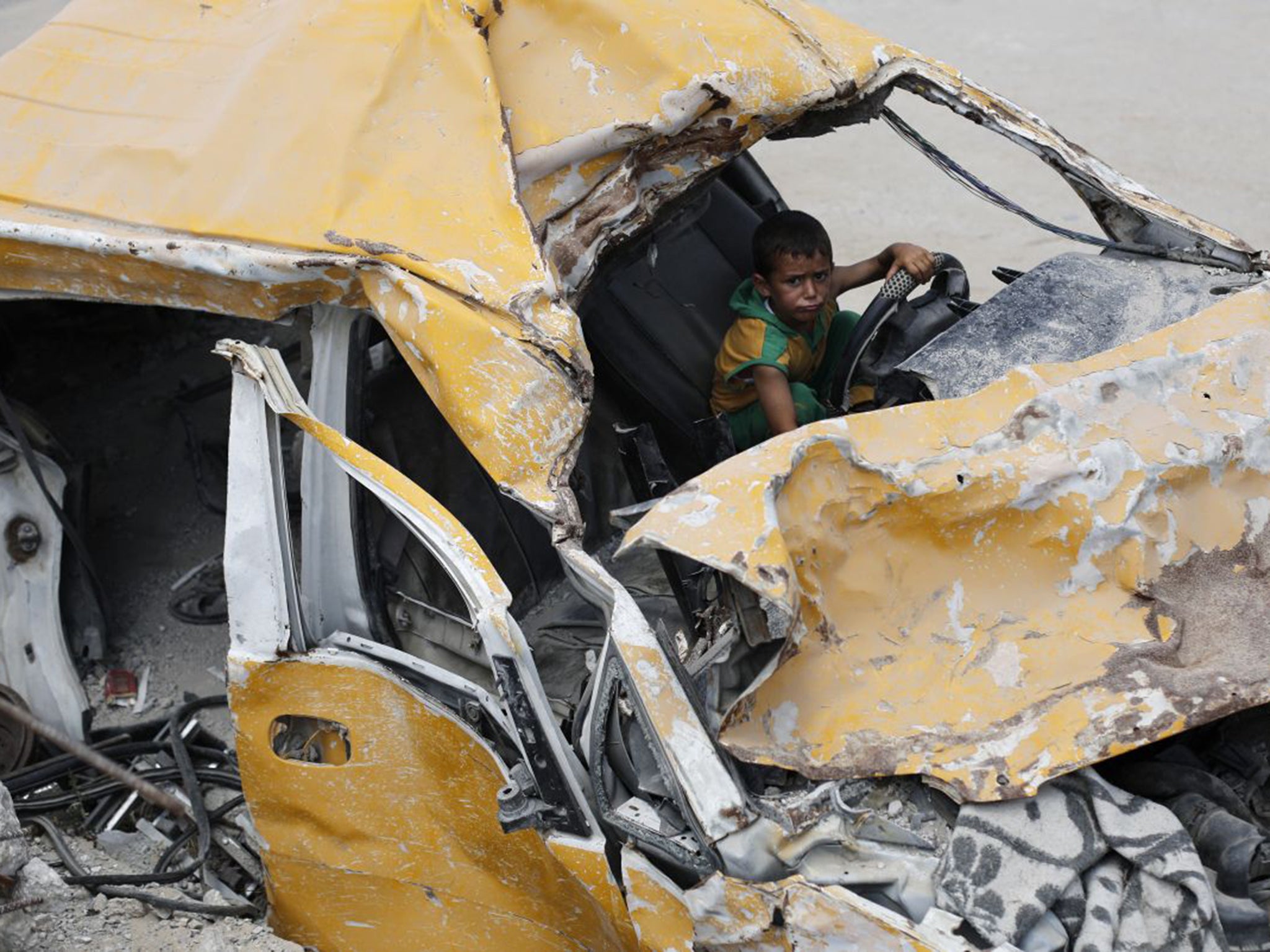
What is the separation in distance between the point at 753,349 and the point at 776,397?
0.17m

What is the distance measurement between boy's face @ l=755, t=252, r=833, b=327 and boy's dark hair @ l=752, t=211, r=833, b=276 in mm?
12

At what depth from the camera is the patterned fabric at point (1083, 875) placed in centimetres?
207

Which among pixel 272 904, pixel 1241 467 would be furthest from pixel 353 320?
pixel 1241 467

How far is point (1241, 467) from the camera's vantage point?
253 centimetres

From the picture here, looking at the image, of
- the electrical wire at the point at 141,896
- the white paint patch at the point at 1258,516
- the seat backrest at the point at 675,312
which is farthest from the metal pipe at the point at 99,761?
the white paint patch at the point at 1258,516

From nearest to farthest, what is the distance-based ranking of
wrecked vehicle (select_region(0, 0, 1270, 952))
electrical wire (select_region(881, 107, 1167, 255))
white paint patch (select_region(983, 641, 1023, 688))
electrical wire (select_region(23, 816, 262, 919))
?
wrecked vehicle (select_region(0, 0, 1270, 952)), white paint patch (select_region(983, 641, 1023, 688)), electrical wire (select_region(23, 816, 262, 919)), electrical wire (select_region(881, 107, 1167, 255))

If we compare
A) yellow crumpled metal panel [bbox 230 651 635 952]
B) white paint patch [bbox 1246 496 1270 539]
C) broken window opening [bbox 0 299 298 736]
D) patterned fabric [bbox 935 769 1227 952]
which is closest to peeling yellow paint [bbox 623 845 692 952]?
yellow crumpled metal panel [bbox 230 651 635 952]

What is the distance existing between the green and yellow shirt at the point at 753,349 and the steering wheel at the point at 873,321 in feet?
0.53

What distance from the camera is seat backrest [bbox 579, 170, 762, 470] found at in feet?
12.4

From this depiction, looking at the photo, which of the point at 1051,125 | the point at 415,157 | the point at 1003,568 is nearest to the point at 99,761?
the point at 415,157

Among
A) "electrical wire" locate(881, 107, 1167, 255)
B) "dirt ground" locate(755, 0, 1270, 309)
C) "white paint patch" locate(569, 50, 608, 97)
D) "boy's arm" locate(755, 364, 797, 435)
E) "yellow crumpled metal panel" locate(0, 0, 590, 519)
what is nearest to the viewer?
"yellow crumpled metal panel" locate(0, 0, 590, 519)

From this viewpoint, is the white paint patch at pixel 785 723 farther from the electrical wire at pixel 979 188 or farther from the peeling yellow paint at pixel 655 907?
the electrical wire at pixel 979 188

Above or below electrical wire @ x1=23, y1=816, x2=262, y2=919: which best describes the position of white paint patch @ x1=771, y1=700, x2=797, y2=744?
above

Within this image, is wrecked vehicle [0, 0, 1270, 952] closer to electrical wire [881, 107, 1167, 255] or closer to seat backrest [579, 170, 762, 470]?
electrical wire [881, 107, 1167, 255]
